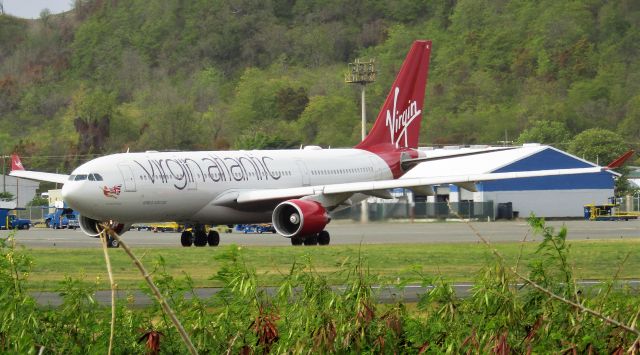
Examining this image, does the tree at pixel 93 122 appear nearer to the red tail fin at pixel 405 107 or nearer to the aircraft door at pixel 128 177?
the red tail fin at pixel 405 107

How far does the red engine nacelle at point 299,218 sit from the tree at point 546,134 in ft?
226

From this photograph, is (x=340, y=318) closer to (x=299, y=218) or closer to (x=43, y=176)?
(x=299, y=218)

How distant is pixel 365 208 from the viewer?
53094mm

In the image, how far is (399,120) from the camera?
168 feet

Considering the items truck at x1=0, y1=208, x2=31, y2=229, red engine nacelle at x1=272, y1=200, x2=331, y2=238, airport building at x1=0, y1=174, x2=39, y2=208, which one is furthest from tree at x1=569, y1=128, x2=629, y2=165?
red engine nacelle at x1=272, y1=200, x2=331, y2=238

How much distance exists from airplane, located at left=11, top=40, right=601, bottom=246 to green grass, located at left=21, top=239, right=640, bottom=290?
1.86m

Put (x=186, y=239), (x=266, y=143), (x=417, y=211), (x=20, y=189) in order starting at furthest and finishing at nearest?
(x=20, y=189), (x=266, y=143), (x=417, y=211), (x=186, y=239)

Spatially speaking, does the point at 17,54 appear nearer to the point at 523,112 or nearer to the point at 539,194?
the point at 523,112

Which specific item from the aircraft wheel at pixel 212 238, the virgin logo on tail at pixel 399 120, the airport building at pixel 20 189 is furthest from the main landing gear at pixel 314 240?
the airport building at pixel 20 189

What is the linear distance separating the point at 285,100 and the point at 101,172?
9435 cm

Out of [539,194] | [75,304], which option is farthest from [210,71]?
[75,304]

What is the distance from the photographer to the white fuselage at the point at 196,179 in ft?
133

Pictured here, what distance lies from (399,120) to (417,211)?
11991 millimetres

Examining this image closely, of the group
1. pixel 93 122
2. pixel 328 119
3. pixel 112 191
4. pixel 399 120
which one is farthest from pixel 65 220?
pixel 328 119
